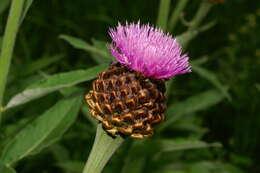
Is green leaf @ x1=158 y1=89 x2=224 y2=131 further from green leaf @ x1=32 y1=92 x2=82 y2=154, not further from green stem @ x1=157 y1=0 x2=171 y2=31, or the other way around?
green leaf @ x1=32 y1=92 x2=82 y2=154

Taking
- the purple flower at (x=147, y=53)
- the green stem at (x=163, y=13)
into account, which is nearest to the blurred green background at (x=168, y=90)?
the green stem at (x=163, y=13)

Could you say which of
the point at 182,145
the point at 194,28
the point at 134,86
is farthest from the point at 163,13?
the point at 134,86

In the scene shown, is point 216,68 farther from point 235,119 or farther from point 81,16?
point 81,16

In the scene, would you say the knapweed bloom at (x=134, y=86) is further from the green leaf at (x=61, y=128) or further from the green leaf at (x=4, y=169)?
the green leaf at (x=61, y=128)

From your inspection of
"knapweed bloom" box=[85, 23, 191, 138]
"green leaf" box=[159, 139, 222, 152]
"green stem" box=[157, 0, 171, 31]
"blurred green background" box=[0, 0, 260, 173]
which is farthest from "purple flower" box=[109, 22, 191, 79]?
"green leaf" box=[159, 139, 222, 152]

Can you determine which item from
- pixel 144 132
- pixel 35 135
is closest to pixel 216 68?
pixel 35 135

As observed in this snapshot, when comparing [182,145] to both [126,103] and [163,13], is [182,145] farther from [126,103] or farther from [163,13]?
[126,103]
